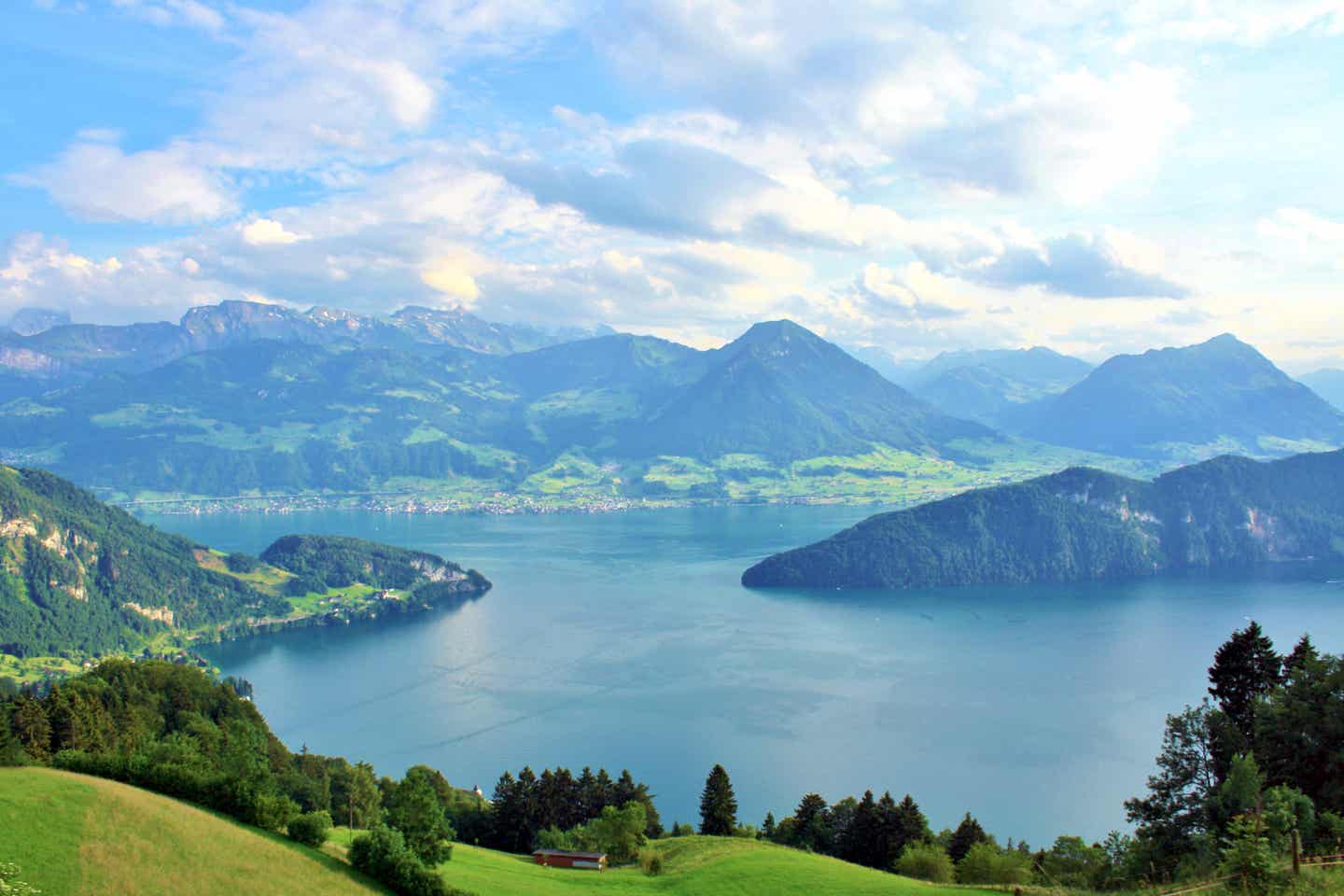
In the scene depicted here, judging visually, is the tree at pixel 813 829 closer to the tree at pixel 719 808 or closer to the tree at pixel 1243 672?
the tree at pixel 719 808

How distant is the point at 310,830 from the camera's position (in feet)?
96.5

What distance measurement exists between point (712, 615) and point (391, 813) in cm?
12048

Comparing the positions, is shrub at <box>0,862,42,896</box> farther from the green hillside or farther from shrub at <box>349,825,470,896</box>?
the green hillside

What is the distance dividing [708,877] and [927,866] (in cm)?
1571

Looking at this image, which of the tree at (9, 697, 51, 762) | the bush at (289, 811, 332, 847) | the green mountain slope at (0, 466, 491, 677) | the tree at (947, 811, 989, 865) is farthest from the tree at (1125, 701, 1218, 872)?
the green mountain slope at (0, 466, 491, 677)

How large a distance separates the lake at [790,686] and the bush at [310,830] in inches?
1979

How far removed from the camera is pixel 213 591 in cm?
16812

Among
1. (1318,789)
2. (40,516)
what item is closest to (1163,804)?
(1318,789)

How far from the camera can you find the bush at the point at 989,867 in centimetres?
4059

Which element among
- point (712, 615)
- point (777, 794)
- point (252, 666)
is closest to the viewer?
point (777, 794)

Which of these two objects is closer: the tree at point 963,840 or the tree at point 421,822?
the tree at point 421,822

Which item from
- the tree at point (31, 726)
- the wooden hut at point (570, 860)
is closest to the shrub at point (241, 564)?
the tree at point (31, 726)

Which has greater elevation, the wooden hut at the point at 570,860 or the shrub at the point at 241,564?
the shrub at the point at 241,564

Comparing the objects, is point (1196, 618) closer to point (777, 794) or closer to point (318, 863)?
point (777, 794)
